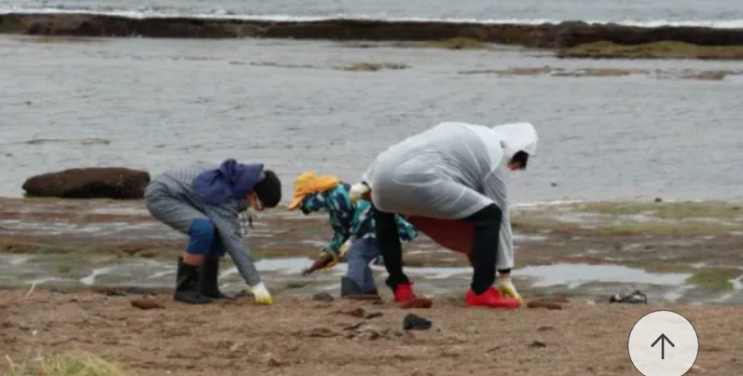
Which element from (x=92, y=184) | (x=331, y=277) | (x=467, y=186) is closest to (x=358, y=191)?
(x=467, y=186)

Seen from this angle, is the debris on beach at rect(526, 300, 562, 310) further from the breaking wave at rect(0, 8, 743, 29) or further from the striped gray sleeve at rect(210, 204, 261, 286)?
the breaking wave at rect(0, 8, 743, 29)

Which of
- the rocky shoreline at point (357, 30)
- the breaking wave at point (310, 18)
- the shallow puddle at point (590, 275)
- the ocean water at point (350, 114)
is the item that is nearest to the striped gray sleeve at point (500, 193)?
the shallow puddle at point (590, 275)

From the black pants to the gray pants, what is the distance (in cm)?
52

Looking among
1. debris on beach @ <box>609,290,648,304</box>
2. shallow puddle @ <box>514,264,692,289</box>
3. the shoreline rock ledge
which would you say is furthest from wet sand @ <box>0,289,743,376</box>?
the shoreline rock ledge

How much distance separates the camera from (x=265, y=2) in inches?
2771

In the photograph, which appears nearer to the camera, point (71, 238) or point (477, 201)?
point (477, 201)

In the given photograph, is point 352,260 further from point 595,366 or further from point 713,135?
point 713,135

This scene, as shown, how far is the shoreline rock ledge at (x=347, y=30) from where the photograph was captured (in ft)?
154

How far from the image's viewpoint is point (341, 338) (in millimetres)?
8727

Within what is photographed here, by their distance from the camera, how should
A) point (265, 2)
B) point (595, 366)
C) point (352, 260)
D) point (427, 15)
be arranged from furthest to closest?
point (265, 2), point (427, 15), point (352, 260), point (595, 366)

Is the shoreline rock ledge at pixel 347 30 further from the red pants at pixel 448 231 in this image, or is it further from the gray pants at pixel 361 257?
the red pants at pixel 448 231

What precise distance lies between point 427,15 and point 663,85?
2812cm

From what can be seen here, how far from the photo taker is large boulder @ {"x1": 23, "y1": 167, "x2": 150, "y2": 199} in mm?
17906

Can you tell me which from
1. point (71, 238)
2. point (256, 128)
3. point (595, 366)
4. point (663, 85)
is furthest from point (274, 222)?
point (663, 85)
